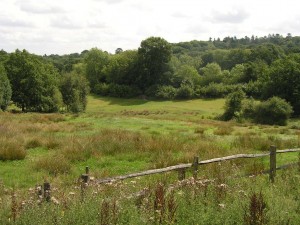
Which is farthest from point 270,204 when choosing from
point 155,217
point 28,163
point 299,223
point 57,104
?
point 57,104

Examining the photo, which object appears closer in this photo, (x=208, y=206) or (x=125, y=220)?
(x=125, y=220)

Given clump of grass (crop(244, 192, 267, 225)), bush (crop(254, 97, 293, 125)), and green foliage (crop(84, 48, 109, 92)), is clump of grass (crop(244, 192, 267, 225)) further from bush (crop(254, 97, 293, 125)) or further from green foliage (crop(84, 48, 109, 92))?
green foliage (crop(84, 48, 109, 92))

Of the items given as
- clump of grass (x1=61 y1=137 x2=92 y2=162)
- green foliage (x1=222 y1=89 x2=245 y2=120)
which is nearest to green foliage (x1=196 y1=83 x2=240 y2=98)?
green foliage (x1=222 y1=89 x2=245 y2=120)

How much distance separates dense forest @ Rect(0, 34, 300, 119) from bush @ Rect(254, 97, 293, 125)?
964mm

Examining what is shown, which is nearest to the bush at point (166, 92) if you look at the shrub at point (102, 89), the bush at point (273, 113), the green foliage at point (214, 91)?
the green foliage at point (214, 91)

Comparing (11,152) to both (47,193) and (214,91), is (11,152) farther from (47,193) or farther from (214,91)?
(214,91)

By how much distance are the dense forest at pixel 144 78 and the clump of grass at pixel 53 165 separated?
1676 inches

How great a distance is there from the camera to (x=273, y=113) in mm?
53094

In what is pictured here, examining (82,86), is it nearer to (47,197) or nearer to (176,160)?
(176,160)

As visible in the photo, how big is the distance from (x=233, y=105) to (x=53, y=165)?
4641 centimetres

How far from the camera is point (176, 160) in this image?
15047 millimetres

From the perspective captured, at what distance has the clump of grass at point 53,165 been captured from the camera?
1369cm

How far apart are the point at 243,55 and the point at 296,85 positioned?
225 ft

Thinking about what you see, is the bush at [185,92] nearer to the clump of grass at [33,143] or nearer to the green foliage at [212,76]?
the green foliage at [212,76]
